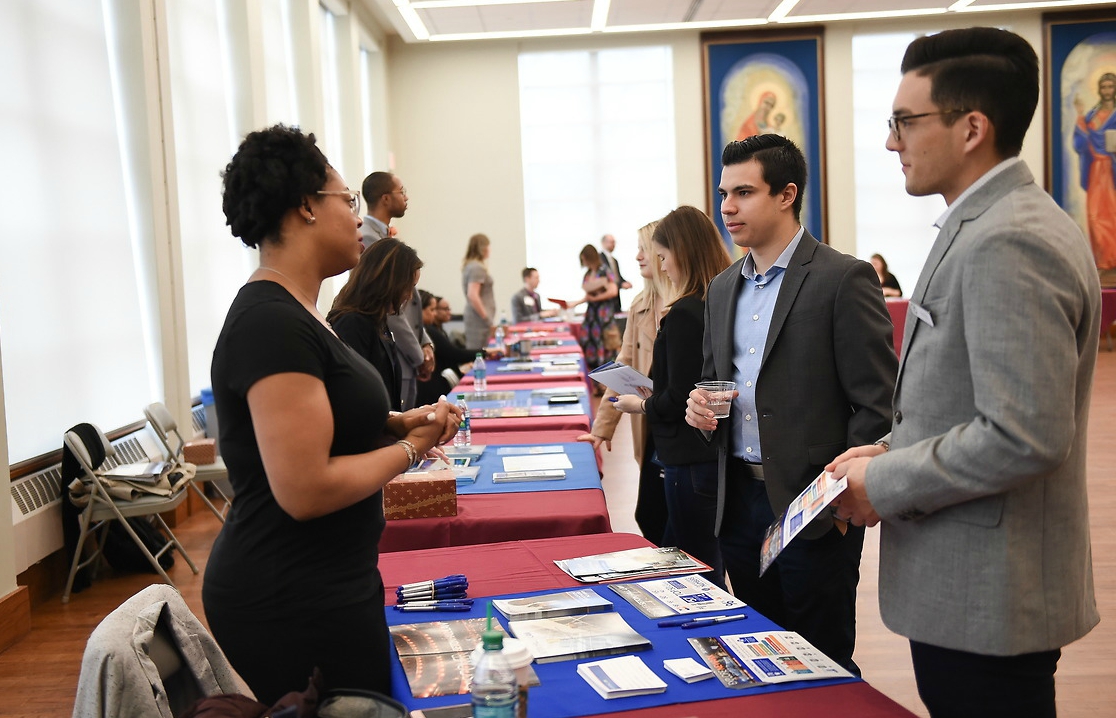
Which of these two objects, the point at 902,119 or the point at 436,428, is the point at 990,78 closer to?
the point at 902,119

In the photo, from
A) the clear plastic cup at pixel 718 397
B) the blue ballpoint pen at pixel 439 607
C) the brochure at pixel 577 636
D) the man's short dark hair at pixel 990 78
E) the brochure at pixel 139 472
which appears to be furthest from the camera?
the brochure at pixel 139 472

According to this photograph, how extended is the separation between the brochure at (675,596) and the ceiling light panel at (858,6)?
1159 cm

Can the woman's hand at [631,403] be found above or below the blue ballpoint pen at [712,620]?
above

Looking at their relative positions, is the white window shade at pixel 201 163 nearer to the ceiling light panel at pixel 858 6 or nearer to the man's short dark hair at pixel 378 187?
the man's short dark hair at pixel 378 187

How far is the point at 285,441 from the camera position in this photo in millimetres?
1494

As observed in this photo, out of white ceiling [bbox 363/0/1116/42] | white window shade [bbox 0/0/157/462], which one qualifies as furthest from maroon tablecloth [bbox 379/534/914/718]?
white ceiling [bbox 363/0/1116/42]

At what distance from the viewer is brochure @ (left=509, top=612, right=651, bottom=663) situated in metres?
1.71

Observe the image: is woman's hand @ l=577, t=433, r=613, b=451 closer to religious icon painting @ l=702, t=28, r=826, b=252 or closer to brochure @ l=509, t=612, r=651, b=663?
brochure @ l=509, t=612, r=651, b=663

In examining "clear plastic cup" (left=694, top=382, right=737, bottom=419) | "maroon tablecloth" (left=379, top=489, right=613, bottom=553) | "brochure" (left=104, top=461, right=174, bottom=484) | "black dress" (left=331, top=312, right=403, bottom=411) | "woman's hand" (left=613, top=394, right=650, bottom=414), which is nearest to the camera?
"clear plastic cup" (left=694, top=382, right=737, bottom=419)

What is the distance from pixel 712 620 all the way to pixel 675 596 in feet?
0.54

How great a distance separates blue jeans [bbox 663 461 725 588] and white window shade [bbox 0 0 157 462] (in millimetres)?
3114

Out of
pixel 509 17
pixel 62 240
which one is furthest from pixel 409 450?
pixel 509 17

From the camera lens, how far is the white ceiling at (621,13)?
11.9 metres

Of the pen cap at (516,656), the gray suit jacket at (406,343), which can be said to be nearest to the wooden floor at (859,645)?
the gray suit jacket at (406,343)
